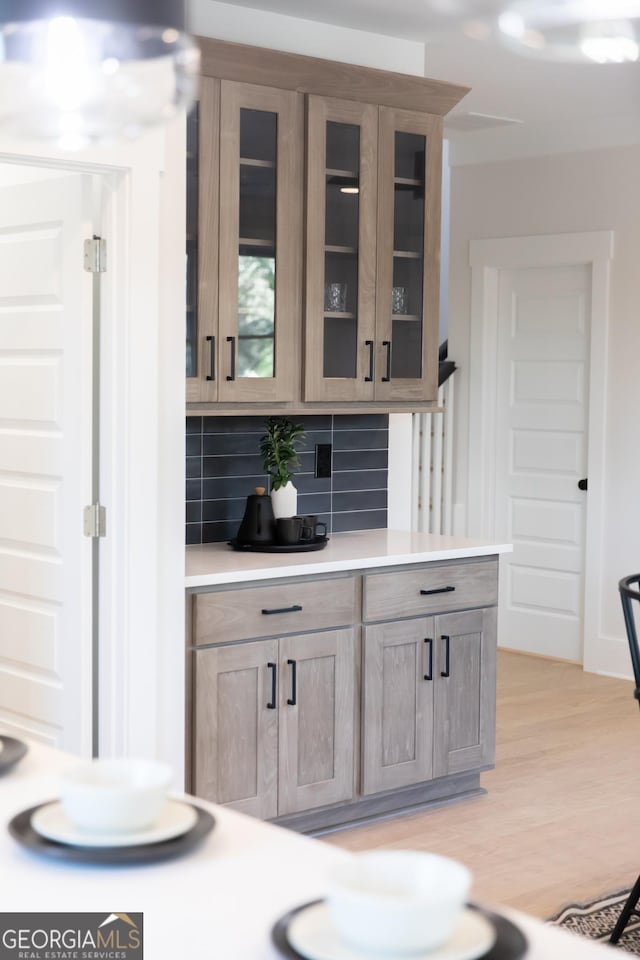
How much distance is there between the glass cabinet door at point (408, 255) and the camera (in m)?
4.33

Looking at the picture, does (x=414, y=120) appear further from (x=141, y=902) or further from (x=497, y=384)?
(x=141, y=902)

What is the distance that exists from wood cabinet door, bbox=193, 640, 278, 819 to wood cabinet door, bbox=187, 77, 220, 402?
838 mm

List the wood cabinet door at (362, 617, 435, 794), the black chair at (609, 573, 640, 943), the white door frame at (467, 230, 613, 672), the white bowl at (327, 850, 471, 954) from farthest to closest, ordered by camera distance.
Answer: the white door frame at (467, 230, 613, 672) → the wood cabinet door at (362, 617, 435, 794) → the black chair at (609, 573, 640, 943) → the white bowl at (327, 850, 471, 954)

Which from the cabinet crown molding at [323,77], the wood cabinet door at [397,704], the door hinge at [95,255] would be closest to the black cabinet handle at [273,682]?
the wood cabinet door at [397,704]

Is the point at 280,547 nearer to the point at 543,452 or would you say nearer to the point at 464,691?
the point at 464,691

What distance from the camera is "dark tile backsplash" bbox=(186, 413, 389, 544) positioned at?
4.21m

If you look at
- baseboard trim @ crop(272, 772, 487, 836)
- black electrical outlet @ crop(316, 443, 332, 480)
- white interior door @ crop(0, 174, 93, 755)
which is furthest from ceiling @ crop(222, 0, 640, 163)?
baseboard trim @ crop(272, 772, 487, 836)

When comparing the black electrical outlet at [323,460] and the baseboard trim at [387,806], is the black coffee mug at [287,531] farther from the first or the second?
the baseboard trim at [387,806]

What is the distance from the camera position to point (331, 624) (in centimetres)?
387

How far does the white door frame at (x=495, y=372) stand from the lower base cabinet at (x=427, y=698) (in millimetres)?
2093

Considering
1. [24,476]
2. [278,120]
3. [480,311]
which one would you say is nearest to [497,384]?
[480,311]

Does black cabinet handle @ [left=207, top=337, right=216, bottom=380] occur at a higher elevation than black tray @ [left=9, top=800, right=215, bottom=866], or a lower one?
higher

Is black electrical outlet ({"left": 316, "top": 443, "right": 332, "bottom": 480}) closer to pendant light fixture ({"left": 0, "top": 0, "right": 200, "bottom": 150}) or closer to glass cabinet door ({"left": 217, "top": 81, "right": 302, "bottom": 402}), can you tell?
glass cabinet door ({"left": 217, "top": 81, "right": 302, "bottom": 402})

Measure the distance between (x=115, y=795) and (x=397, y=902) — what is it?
0.39 meters
